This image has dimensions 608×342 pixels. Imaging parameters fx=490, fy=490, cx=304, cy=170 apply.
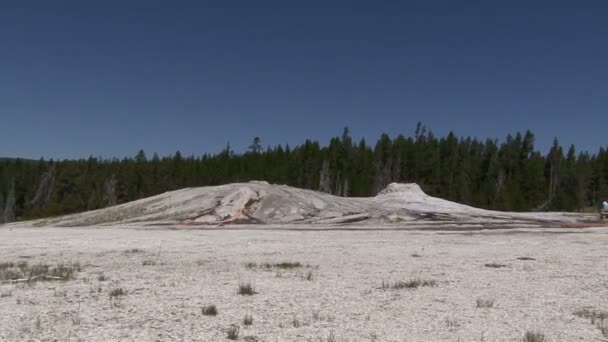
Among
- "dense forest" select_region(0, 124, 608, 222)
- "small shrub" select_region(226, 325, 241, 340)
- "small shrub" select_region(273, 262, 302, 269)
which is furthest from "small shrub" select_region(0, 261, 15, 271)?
"dense forest" select_region(0, 124, 608, 222)

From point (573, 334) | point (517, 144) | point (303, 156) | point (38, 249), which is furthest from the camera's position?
point (303, 156)

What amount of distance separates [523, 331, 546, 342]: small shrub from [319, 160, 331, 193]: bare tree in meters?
86.9

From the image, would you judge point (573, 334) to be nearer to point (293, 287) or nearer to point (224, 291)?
point (293, 287)

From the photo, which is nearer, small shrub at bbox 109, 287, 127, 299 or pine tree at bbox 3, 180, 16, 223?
small shrub at bbox 109, 287, 127, 299

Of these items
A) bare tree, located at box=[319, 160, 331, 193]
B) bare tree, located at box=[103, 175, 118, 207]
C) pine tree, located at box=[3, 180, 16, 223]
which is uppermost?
bare tree, located at box=[319, 160, 331, 193]

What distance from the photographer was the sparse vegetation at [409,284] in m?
10.4

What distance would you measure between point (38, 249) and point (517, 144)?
4027 inches

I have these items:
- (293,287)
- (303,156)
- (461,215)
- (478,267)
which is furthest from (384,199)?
(303,156)

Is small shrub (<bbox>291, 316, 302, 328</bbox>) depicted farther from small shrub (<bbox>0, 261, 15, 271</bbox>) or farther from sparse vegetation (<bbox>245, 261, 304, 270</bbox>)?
small shrub (<bbox>0, 261, 15, 271</bbox>)

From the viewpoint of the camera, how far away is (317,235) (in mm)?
22828

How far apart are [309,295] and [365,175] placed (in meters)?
93.2

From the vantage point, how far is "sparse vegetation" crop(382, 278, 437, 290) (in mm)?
10359

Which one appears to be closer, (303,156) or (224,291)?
(224,291)

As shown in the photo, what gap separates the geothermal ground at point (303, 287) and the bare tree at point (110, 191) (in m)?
86.1
